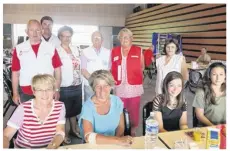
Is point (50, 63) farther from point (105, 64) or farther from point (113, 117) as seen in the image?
point (113, 117)

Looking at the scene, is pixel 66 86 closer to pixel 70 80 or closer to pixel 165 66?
pixel 70 80

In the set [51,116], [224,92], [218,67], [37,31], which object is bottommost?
[51,116]

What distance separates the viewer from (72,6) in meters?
1.49

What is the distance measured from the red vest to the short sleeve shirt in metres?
0.52

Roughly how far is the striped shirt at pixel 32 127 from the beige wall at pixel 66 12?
54cm

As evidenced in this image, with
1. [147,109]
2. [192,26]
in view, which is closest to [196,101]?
[147,109]

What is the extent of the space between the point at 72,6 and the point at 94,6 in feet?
0.43

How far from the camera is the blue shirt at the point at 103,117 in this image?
1.47m

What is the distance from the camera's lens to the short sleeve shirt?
1700mm

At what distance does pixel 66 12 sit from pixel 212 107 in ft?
3.86

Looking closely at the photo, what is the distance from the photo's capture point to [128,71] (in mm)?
2041

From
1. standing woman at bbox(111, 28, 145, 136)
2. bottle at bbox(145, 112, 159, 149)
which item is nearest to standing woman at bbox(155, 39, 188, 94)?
standing woman at bbox(111, 28, 145, 136)

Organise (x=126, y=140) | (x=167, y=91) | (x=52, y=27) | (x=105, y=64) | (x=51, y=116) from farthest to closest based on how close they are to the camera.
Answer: (x=105, y=64)
(x=52, y=27)
(x=167, y=91)
(x=51, y=116)
(x=126, y=140)

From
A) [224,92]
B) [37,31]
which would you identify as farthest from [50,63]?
[224,92]
